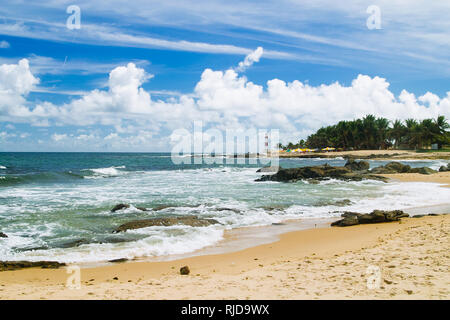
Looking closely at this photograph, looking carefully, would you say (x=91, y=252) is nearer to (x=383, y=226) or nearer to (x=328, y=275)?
(x=328, y=275)

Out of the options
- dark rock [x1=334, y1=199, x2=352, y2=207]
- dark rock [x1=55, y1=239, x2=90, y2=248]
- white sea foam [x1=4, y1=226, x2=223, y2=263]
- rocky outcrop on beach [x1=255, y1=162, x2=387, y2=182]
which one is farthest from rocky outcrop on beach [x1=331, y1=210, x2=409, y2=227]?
rocky outcrop on beach [x1=255, y1=162, x2=387, y2=182]

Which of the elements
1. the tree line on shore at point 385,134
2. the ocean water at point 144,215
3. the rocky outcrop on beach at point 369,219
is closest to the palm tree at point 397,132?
the tree line on shore at point 385,134

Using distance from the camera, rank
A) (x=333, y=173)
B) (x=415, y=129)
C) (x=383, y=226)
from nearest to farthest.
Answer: (x=383, y=226) < (x=333, y=173) < (x=415, y=129)

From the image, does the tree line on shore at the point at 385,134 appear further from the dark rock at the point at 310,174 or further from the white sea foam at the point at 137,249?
the white sea foam at the point at 137,249

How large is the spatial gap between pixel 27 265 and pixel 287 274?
6.15 meters

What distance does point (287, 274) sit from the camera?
6.54 meters

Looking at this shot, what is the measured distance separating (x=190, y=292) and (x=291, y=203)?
43.2 feet

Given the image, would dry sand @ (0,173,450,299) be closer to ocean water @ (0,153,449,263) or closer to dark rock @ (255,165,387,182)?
ocean water @ (0,153,449,263)

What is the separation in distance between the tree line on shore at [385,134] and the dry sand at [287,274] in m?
85.9

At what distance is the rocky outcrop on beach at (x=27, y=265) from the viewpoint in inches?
317
